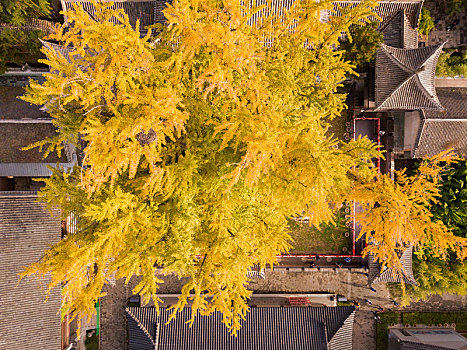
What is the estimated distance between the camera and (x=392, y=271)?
1700 cm

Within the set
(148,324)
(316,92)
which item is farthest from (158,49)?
(148,324)

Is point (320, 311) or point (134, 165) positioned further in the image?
point (320, 311)

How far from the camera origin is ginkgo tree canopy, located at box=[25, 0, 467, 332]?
7.97 m

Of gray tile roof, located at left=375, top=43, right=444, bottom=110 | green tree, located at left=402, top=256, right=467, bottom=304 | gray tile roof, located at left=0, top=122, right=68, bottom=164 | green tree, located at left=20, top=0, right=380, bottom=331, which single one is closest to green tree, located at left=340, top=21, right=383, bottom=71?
gray tile roof, located at left=375, top=43, right=444, bottom=110

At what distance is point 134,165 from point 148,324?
13605 mm

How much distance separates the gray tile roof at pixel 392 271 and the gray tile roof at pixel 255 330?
8.48 ft

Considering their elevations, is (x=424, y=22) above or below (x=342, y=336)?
above

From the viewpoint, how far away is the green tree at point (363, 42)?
15.9m

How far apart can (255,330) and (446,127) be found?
55.5ft

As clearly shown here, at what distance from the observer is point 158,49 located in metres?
9.44

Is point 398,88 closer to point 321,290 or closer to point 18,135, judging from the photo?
point 321,290

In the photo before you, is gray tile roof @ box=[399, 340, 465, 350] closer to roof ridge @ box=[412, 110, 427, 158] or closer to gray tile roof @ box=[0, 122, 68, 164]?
roof ridge @ box=[412, 110, 427, 158]

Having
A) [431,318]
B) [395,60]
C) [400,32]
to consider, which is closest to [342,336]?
[431,318]

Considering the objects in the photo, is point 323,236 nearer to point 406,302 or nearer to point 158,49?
point 406,302
